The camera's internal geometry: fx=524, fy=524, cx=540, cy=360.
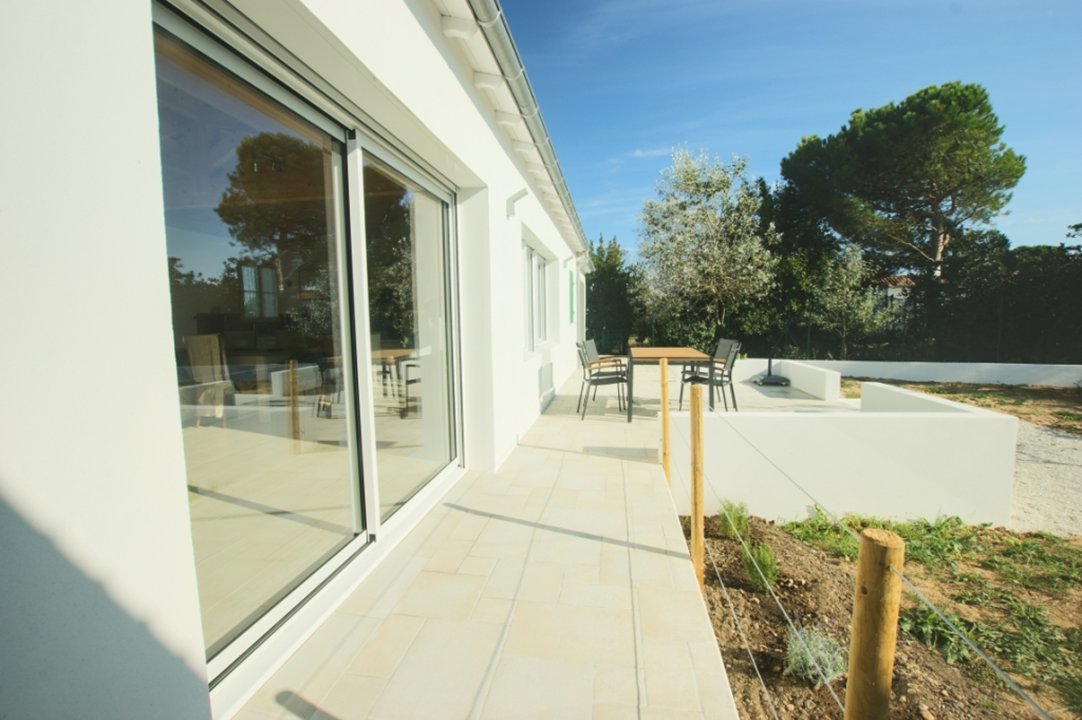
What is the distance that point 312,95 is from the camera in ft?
7.46

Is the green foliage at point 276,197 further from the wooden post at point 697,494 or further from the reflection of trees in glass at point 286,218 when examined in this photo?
the wooden post at point 697,494

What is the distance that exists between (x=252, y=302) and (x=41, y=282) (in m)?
1.02

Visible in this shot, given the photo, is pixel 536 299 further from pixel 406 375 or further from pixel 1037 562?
pixel 1037 562

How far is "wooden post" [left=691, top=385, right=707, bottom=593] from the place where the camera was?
285 cm

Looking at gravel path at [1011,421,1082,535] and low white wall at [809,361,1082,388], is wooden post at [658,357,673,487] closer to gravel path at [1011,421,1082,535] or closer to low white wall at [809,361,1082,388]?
gravel path at [1011,421,1082,535]

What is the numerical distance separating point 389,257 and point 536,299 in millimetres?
5379

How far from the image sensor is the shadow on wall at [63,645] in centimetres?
97

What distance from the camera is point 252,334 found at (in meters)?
2.06

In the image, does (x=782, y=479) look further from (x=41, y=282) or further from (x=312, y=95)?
(x=41, y=282)

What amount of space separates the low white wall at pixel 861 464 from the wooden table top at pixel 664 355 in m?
2.03

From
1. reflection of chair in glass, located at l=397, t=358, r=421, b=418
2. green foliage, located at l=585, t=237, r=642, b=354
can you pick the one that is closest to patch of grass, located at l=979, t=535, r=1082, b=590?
reflection of chair in glass, located at l=397, t=358, r=421, b=418

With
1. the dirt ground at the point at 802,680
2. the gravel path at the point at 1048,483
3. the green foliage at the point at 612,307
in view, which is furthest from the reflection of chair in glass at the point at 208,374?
the green foliage at the point at 612,307

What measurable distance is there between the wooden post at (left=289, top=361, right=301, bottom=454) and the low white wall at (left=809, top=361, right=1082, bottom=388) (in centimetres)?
1273

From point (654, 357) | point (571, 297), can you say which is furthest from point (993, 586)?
point (571, 297)
